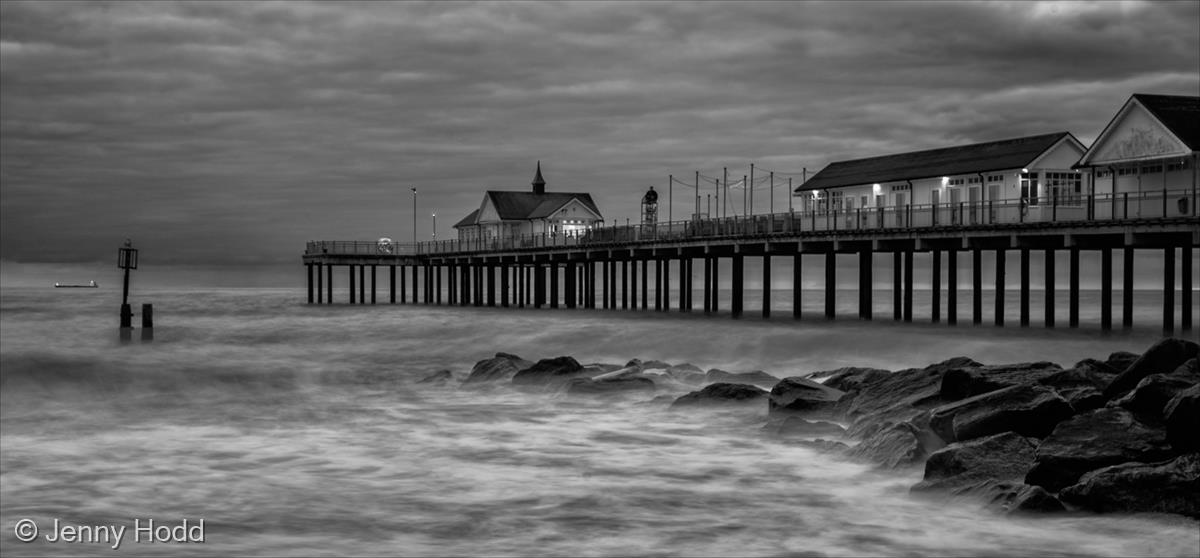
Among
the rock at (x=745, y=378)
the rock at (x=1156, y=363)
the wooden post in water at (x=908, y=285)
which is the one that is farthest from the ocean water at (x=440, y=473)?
the wooden post in water at (x=908, y=285)

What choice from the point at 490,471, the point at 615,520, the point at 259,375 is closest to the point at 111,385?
the point at 259,375

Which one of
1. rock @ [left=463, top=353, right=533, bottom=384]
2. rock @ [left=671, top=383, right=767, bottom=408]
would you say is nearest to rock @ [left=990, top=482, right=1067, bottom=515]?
rock @ [left=671, top=383, right=767, bottom=408]

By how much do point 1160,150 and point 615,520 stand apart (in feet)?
84.3

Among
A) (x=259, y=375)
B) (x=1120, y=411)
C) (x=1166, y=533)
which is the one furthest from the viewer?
(x=259, y=375)

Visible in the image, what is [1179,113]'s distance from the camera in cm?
3275

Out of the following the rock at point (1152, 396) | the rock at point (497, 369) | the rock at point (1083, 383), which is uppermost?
the rock at point (1152, 396)

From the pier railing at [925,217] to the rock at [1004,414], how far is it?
57.1ft

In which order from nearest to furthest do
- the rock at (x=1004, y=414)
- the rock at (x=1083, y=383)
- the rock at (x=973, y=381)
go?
1. the rock at (x=1004, y=414)
2. the rock at (x=1083, y=383)
3. the rock at (x=973, y=381)

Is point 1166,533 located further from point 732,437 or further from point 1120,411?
point 732,437

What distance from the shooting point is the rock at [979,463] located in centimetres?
Answer: 1238

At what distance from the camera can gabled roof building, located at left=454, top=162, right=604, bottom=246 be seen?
7494cm

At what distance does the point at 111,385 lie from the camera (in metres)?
24.6

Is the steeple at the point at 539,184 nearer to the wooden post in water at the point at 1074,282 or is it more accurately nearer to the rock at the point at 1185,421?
the wooden post in water at the point at 1074,282

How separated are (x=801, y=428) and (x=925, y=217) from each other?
869 inches
